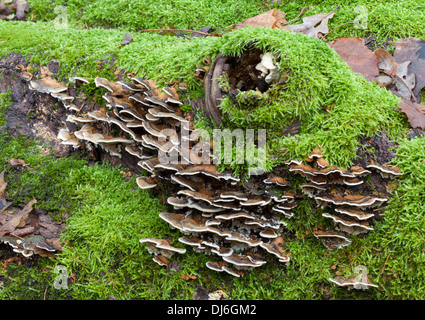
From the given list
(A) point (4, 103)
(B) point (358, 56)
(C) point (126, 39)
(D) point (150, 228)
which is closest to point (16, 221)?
(D) point (150, 228)

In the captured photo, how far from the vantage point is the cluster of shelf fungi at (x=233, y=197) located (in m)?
3.85

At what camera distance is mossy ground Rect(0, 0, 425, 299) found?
12.8 ft

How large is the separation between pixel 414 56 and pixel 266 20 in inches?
101

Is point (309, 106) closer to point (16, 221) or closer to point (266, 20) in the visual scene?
point (266, 20)

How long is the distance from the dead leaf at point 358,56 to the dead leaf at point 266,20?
1245 millimetres

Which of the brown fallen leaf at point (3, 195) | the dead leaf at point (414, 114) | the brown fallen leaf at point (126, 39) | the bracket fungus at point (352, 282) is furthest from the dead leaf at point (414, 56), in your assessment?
the brown fallen leaf at point (3, 195)

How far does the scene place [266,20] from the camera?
20.4ft

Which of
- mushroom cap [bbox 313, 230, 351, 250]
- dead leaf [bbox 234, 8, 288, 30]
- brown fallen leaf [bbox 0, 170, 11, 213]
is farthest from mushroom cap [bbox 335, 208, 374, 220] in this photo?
brown fallen leaf [bbox 0, 170, 11, 213]

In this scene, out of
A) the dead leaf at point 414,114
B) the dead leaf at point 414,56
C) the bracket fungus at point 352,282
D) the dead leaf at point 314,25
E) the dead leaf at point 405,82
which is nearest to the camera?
the bracket fungus at point 352,282

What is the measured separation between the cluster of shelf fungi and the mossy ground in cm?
20

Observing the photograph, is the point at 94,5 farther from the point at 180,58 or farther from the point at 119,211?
the point at 119,211

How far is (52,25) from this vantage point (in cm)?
662

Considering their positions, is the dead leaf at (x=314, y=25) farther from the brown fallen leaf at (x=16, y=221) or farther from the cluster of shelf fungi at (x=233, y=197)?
the brown fallen leaf at (x=16, y=221)
